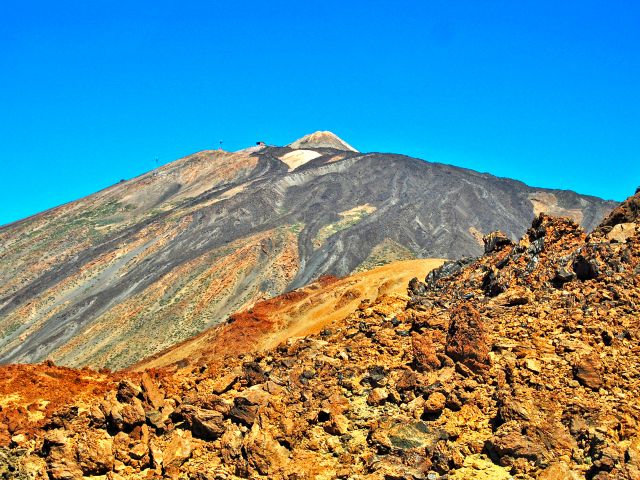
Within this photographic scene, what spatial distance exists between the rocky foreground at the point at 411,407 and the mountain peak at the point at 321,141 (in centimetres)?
15464

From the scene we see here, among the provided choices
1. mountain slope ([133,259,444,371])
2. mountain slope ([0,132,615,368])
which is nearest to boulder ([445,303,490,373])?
mountain slope ([133,259,444,371])

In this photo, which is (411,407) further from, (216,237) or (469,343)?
(216,237)

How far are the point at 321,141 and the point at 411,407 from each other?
529 ft

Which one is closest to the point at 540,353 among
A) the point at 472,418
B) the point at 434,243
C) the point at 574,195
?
the point at 472,418

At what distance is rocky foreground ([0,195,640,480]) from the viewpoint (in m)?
11.7

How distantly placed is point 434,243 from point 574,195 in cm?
3867

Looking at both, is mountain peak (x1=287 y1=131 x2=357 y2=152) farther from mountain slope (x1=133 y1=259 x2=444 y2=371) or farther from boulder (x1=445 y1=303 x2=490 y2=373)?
boulder (x1=445 y1=303 x2=490 y2=373)

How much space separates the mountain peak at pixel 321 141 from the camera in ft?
559

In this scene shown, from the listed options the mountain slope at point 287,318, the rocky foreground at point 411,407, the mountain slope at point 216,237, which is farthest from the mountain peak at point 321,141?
the rocky foreground at point 411,407

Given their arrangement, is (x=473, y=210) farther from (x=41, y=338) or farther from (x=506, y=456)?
(x=506, y=456)

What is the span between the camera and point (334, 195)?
335 feet

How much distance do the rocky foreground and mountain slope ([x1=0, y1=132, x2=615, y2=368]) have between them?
40953 millimetres

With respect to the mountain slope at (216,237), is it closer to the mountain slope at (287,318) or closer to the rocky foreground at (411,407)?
the mountain slope at (287,318)

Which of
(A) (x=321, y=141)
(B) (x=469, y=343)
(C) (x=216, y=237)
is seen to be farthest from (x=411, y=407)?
(A) (x=321, y=141)
